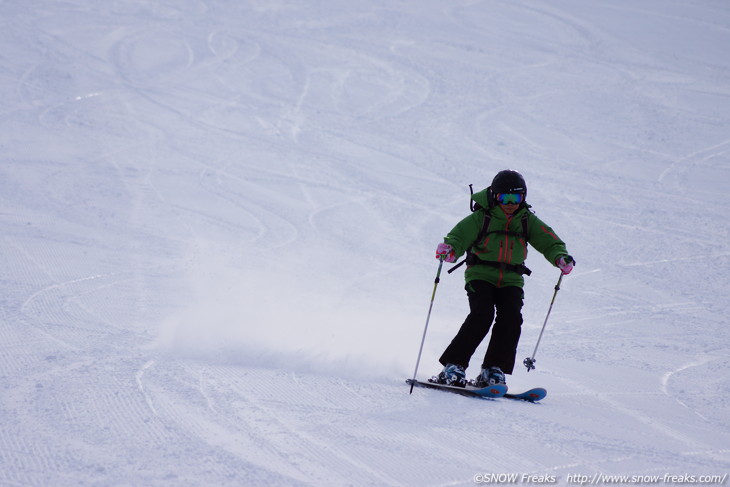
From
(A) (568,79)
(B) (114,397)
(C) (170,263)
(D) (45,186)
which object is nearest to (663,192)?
(A) (568,79)

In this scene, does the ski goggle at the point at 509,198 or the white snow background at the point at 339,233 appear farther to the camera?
the ski goggle at the point at 509,198

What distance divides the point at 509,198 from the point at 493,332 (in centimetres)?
96

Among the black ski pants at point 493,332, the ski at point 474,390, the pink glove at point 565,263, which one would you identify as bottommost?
the ski at point 474,390

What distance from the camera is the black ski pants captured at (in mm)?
5578

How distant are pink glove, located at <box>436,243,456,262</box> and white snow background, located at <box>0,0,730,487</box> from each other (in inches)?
37.5

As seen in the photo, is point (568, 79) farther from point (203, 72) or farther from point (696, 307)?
point (696, 307)

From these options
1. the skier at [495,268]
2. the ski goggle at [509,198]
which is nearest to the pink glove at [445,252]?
the skier at [495,268]

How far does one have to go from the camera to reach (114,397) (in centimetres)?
434

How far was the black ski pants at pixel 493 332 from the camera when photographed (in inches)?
220

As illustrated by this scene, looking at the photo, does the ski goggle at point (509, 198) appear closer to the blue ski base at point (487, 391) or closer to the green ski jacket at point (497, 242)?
the green ski jacket at point (497, 242)

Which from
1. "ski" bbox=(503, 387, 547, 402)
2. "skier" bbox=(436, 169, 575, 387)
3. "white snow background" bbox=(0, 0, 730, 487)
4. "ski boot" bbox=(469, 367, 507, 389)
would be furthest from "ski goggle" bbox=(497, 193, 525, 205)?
"white snow background" bbox=(0, 0, 730, 487)

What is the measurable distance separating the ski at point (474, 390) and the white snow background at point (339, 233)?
279 millimetres

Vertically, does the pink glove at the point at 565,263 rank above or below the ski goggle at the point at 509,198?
below

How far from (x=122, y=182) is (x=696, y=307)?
771 centimetres
